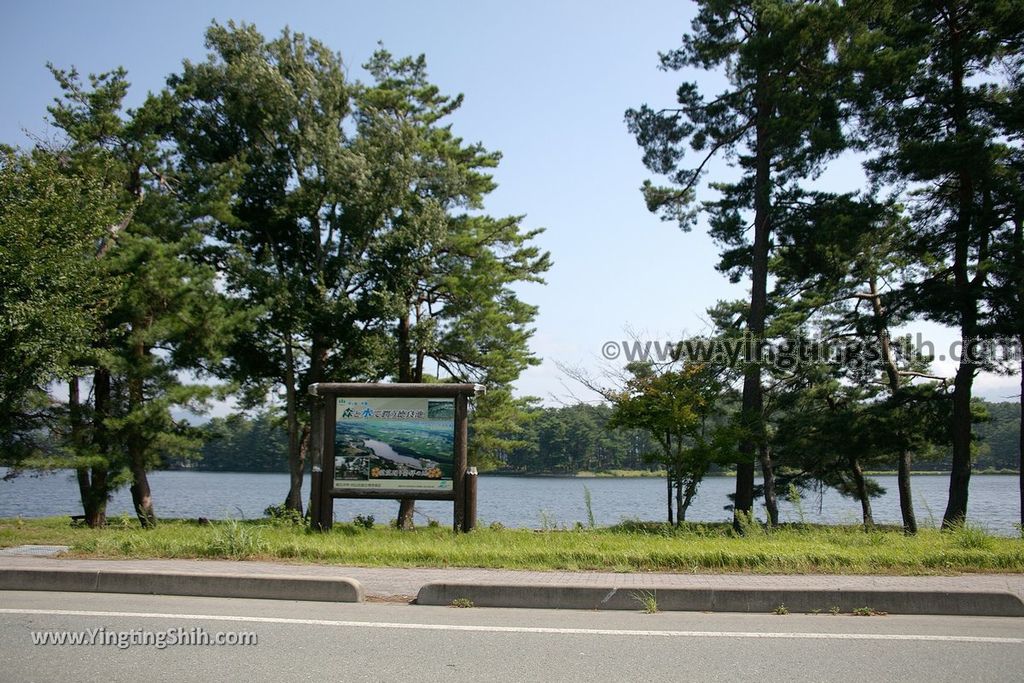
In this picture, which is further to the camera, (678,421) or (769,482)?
(769,482)

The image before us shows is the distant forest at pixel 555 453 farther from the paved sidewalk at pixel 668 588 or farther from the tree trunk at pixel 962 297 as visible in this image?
the paved sidewalk at pixel 668 588

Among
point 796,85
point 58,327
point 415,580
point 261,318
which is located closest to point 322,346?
point 261,318

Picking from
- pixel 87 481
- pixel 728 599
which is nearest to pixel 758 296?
pixel 728 599

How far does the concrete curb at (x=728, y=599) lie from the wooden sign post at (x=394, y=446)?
18.3ft

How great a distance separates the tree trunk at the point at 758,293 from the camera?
839 inches

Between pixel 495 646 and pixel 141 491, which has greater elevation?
pixel 495 646

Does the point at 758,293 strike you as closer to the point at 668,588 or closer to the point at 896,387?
the point at 896,387

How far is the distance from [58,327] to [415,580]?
8258mm

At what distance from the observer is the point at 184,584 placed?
871 cm

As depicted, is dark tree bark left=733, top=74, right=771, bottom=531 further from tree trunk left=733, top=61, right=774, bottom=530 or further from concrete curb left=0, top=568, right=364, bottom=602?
concrete curb left=0, top=568, right=364, bottom=602

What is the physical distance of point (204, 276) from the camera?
72.5 ft

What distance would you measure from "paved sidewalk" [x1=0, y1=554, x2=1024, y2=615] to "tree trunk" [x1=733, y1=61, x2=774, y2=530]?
12328 millimetres

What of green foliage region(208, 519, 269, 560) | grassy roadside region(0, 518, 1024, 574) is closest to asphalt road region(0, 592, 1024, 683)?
grassy roadside region(0, 518, 1024, 574)

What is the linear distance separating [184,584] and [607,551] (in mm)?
5178
